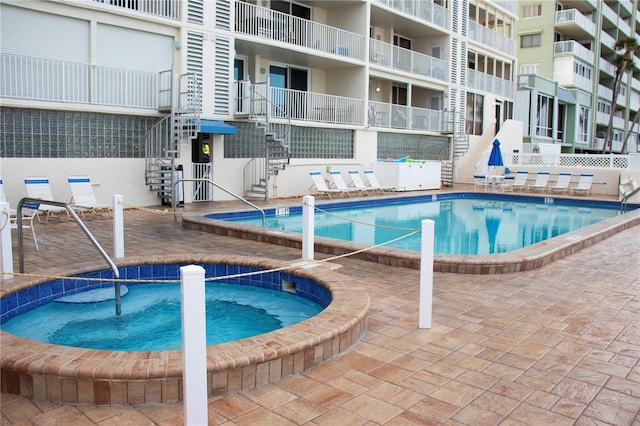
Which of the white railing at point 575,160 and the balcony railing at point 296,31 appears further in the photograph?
the white railing at point 575,160

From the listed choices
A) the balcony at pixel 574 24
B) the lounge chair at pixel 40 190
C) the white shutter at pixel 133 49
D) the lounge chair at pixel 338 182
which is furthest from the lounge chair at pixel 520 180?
the balcony at pixel 574 24

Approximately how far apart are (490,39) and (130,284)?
2577 centimetres

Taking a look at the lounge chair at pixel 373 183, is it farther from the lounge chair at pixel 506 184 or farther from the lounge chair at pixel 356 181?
the lounge chair at pixel 506 184

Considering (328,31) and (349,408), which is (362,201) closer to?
(328,31)

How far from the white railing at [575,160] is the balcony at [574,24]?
57.4 feet

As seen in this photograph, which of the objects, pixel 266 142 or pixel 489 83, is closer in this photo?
pixel 266 142

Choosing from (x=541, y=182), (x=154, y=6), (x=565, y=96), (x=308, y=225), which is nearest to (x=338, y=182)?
(x=154, y=6)

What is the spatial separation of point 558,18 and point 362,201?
27.2m

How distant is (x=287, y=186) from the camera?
55.4 feet

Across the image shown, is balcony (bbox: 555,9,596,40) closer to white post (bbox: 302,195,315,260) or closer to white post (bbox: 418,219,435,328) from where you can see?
white post (bbox: 302,195,315,260)

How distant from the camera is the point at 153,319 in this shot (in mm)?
5664

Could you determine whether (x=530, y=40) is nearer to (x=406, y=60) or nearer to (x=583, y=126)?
(x=583, y=126)

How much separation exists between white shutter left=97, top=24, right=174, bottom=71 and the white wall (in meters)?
2.37

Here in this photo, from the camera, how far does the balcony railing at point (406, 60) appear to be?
20594 mm
